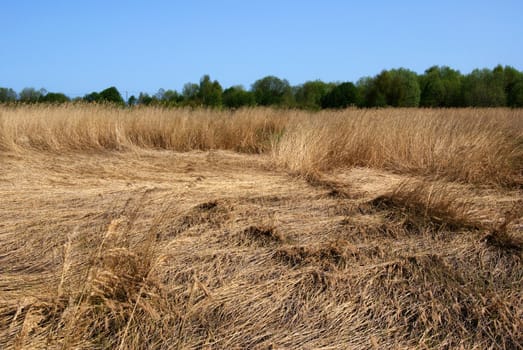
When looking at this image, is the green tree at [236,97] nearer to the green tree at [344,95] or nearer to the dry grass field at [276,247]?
the green tree at [344,95]

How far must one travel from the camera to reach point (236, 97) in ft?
65.3

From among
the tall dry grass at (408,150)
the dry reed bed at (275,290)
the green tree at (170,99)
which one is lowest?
the dry reed bed at (275,290)

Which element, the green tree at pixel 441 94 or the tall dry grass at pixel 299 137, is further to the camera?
the green tree at pixel 441 94

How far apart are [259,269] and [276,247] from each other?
32 cm

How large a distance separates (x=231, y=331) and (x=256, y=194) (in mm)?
2271

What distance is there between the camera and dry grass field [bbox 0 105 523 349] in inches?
77.2

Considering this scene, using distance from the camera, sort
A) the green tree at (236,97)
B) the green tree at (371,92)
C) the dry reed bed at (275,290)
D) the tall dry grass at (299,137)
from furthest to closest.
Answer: the green tree at (371,92) → the green tree at (236,97) → the tall dry grass at (299,137) → the dry reed bed at (275,290)

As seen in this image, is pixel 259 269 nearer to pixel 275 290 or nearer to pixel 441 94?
pixel 275 290

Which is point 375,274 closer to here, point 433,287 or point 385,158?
point 433,287

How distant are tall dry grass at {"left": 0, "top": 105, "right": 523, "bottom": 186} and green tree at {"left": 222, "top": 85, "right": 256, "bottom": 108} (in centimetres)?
940

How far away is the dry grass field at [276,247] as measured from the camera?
1961mm

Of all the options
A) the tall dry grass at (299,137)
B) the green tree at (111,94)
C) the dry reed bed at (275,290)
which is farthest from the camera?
the green tree at (111,94)

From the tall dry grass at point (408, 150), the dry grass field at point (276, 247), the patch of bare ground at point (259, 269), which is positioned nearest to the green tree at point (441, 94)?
the tall dry grass at point (408, 150)

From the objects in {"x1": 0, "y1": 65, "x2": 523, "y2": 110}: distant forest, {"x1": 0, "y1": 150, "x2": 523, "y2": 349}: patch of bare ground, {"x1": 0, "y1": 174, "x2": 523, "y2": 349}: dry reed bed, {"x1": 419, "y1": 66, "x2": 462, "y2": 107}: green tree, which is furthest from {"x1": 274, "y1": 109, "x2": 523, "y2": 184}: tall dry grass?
{"x1": 419, "y1": 66, "x2": 462, "y2": 107}: green tree
